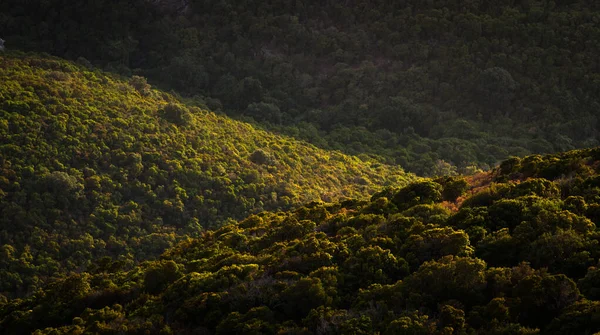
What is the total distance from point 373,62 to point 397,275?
204ft

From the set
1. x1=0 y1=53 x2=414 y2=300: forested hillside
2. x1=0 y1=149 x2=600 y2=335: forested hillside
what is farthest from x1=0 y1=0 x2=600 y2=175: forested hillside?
x1=0 y1=149 x2=600 y2=335: forested hillside

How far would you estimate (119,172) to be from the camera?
5681 cm

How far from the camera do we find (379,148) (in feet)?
235

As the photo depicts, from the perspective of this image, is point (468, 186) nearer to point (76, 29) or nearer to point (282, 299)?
point (282, 299)

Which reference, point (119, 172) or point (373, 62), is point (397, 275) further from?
point (373, 62)

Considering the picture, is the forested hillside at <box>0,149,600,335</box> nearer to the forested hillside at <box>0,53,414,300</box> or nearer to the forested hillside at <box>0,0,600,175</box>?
the forested hillside at <box>0,53,414,300</box>

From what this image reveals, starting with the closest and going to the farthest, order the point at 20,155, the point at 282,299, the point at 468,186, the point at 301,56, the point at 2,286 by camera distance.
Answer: the point at 282,299 < the point at 468,186 < the point at 2,286 < the point at 20,155 < the point at 301,56

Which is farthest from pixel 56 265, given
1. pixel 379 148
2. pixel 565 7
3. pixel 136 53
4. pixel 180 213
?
pixel 565 7

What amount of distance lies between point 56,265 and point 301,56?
4657cm

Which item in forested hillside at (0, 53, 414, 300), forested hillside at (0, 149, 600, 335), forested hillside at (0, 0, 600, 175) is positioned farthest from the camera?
forested hillside at (0, 0, 600, 175)

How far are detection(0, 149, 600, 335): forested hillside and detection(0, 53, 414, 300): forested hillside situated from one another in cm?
1989

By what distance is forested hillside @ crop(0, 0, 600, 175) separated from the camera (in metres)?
73.5

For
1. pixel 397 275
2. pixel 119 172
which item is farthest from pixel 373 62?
pixel 397 275

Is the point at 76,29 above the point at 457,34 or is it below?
below
